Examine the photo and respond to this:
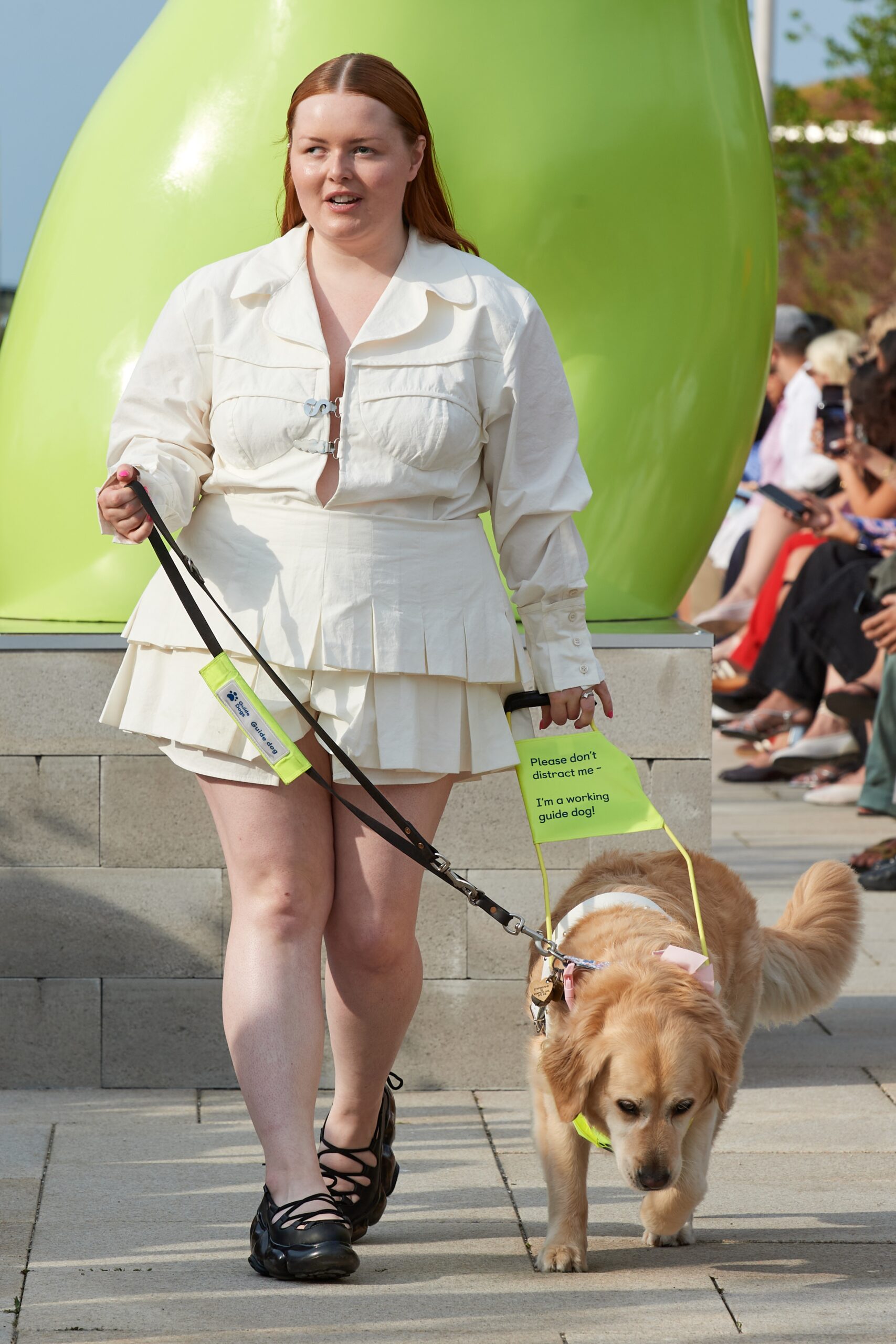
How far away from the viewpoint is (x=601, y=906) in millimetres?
3676

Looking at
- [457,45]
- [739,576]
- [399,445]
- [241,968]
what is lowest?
[739,576]

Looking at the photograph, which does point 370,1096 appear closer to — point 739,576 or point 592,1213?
point 592,1213

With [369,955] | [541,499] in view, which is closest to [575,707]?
[541,499]

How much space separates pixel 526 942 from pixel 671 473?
1.35 meters

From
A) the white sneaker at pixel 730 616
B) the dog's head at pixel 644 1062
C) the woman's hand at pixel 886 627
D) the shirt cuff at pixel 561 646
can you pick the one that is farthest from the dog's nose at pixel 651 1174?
the white sneaker at pixel 730 616

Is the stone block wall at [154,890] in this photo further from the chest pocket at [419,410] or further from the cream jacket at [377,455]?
the chest pocket at [419,410]

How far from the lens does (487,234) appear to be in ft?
15.7

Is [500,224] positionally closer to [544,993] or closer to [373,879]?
[373,879]

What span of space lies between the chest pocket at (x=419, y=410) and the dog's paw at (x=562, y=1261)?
1.53 meters

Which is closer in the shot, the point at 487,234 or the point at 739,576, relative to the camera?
the point at 487,234

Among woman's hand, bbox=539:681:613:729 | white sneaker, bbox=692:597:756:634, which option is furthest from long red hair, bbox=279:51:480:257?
white sneaker, bbox=692:597:756:634

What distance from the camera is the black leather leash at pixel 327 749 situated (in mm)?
3258

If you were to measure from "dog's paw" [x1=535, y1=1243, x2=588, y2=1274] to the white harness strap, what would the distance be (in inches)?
21.0

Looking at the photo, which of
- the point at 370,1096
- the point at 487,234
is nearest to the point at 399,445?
the point at 370,1096
